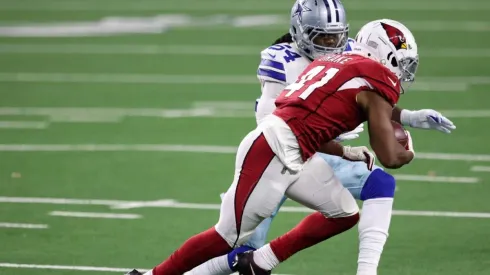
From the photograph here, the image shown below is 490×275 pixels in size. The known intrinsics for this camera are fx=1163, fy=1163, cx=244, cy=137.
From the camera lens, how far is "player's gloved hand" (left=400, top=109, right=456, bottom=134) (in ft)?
18.5

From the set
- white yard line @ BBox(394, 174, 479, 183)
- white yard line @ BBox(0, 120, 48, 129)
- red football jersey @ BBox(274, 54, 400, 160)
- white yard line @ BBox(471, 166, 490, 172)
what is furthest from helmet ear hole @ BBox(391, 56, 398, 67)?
white yard line @ BBox(0, 120, 48, 129)

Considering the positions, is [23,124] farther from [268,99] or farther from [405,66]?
[405,66]

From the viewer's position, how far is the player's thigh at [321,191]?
5434 millimetres

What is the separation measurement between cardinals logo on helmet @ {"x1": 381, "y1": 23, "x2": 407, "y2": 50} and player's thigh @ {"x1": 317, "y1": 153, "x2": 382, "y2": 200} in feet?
2.09

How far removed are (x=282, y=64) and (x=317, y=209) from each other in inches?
30.6

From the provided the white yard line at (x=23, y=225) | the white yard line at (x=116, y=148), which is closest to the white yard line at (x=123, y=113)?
the white yard line at (x=116, y=148)

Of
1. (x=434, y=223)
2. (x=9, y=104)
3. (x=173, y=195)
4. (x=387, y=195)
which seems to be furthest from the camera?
(x=9, y=104)

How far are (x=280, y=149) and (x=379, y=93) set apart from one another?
0.52 m

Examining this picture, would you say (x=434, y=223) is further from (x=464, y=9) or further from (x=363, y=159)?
(x=464, y=9)

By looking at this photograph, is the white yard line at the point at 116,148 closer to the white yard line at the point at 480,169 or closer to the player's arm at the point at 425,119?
the white yard line at the point at 480,169

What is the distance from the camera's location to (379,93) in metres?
5.20

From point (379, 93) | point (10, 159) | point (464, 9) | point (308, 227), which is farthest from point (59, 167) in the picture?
point (464, 9)

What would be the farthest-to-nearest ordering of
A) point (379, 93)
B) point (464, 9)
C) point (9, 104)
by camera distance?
point (464, 9) < point (9, 104) < point (379, 93)

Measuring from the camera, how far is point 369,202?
5.58 meters
